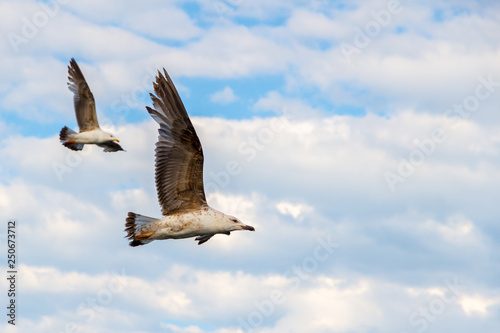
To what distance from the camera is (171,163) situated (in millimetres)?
22000

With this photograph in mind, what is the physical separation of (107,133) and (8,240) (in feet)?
20.1

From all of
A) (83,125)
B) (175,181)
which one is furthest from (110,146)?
(175,181)

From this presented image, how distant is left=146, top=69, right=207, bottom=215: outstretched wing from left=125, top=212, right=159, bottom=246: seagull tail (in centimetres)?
111

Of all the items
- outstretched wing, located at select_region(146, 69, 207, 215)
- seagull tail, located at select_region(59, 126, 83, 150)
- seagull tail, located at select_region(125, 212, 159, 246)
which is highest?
seagull tail, located at select_region(59, 126, 83, 150)

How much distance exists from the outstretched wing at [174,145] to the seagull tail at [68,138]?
10.8m

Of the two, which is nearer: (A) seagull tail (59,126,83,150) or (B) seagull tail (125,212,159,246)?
(B) seagull tail (125,212,159,246)

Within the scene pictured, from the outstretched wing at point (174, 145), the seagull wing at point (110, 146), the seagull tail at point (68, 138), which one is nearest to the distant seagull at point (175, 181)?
the outstretched wing at point (174, 145)

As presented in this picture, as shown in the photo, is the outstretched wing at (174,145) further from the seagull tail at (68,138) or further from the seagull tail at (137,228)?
the seagull tail at (68,138)

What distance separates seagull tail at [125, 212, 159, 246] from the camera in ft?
72.3

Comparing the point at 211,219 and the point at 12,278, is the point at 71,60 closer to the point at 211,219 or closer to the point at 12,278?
the point at 12,278

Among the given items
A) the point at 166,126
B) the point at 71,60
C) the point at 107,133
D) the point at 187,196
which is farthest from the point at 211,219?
the point at 71,60

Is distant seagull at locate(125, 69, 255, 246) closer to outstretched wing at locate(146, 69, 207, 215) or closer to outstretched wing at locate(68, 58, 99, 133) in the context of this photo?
outstretched wing at locate(146, 69, 207, 215)

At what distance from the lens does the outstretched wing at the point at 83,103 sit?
3253 cm

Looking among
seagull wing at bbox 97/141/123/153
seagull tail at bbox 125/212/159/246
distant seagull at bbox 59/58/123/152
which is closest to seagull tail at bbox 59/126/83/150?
distant seagull at bbox 59/58/123/152
